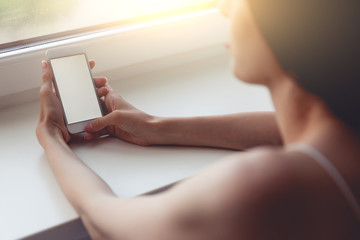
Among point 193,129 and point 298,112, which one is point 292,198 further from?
point 193,129

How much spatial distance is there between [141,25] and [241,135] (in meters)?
0.45

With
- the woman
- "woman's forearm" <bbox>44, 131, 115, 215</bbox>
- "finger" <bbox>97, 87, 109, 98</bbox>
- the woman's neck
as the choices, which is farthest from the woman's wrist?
the woman's neck

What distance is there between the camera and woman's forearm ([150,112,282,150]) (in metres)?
0.74

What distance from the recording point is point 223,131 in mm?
753

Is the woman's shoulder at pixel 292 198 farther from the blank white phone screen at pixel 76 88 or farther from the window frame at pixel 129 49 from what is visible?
the window frame at pixel 129 49

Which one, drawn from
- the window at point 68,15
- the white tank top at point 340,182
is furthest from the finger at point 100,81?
the white tank top at point 340,182

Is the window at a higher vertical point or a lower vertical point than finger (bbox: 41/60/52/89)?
higher

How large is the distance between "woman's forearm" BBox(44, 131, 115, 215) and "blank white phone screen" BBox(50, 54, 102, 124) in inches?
2.7

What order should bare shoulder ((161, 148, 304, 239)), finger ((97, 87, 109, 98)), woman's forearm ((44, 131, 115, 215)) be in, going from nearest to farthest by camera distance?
1. bare shoulder ((161, 148, 304, 239))
2. woman's forearm ((44, 131, 115, 215))
3. finger ((97, 87, 109, 98))

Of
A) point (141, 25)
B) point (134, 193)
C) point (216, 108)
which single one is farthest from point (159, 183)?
point (141, 25)

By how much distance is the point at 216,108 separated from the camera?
885 millimetres

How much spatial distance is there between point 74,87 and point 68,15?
30cm

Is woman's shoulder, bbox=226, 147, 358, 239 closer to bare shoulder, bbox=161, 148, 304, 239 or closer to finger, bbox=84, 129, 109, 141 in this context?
bare shoulder, bbox=161, 148, 304, 239

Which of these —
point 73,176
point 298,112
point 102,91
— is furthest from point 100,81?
point 298,112
